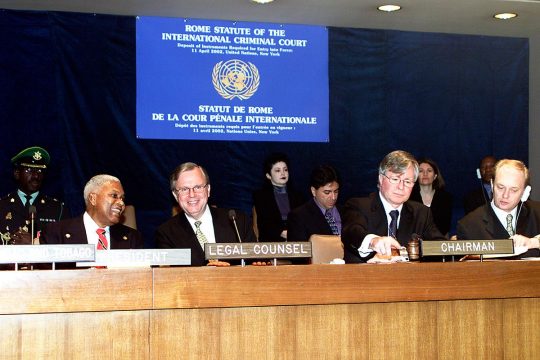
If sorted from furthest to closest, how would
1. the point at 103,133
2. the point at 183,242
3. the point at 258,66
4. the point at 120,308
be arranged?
1. the point at 258,66
2. the point at 103,133
3. the point at 183,242
4. the point at 120,308

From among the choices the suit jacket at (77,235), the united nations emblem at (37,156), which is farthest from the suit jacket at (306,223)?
the united nations emblem at (37,156)

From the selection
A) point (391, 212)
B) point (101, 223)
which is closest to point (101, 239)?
point (101, 223)

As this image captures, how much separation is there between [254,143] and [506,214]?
3038 mm

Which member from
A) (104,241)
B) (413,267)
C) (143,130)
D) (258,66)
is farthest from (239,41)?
(413,267)

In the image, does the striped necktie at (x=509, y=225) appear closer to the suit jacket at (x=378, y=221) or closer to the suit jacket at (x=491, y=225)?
the suit jacket at (x=491, y=225)

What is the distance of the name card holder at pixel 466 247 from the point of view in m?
3.07

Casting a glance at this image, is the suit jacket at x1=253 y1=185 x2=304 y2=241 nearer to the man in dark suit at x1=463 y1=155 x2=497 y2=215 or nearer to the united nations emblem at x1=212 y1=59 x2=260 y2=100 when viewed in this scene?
the united nations emblem at x1=212 y1=59 x2=260 y2=100

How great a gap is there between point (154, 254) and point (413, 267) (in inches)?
33.7

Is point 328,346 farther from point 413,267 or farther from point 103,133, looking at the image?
point 103,133

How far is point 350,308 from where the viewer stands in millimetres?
2865

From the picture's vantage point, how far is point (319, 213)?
18.2 ft

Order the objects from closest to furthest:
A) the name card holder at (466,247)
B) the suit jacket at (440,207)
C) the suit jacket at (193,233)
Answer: the name card holder at (466,247), the suit jacket at (193,233), the suit jacket at (440,207)

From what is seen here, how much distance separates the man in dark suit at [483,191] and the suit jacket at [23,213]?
316cm

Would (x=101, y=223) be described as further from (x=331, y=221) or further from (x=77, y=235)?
(x=331, y=221)
